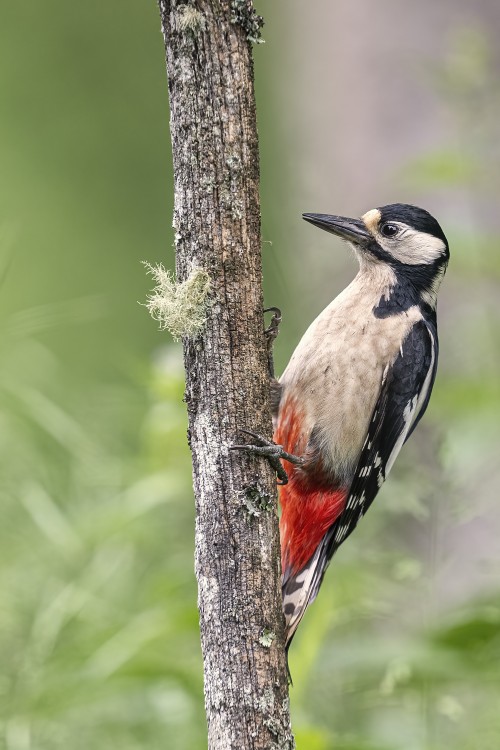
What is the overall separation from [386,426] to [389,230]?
0.49 m

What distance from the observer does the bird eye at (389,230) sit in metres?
2.72

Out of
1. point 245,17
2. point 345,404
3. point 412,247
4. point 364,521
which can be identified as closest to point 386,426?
point 345,404

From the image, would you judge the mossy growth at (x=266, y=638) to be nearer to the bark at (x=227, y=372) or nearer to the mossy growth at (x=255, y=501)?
the bark at (x=227, y=372)

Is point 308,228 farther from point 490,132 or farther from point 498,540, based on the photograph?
point 498,540

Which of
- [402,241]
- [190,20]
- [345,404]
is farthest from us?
[402,241]

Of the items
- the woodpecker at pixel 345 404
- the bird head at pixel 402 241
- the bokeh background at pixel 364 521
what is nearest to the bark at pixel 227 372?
the bokeh background at pixel 364 521

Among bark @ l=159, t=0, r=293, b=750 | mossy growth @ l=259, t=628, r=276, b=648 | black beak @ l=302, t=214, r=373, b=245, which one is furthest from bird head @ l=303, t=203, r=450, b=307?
mossy growth @ l=259, t=628, r=276, b=648

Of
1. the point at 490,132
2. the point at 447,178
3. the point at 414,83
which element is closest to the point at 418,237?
the point at 447,178

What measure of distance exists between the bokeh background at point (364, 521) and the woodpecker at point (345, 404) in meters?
0.12

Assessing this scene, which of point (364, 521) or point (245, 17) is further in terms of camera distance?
point (364, 521)

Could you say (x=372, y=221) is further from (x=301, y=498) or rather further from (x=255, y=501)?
(x=255, y=501)

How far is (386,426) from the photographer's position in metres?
2.62

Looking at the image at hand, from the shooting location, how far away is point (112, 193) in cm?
823

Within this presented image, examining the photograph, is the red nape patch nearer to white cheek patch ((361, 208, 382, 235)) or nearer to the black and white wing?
the black and white wing
